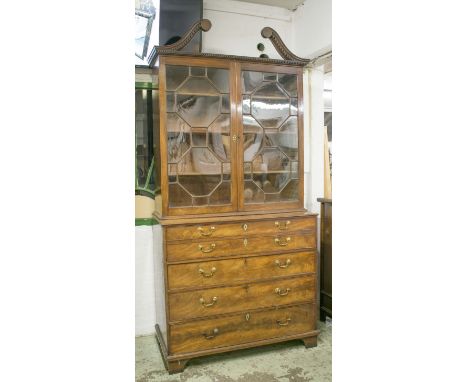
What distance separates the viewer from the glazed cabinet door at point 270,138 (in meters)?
2.51

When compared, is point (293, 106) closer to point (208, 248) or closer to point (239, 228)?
point (239, 228)

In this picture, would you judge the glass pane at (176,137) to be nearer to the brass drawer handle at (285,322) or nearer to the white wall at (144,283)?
the white wall at (144,283)

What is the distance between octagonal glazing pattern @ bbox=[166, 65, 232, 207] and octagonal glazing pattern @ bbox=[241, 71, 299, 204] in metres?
0.15

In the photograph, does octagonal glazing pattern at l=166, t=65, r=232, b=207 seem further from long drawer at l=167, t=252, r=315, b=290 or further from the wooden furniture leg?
the wooden furniture leg

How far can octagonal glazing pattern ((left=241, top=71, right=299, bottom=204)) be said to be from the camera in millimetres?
2525

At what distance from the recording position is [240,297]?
2398 mm

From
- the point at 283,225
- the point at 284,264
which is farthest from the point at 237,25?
the point at 284,264

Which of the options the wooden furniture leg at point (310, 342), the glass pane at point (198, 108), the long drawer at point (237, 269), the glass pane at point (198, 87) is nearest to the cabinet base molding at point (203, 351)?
the wooden furniture leg at point (310, 342)

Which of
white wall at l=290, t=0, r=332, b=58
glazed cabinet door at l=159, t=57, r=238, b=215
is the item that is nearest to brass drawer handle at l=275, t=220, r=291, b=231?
glazed cabinet door at l=159, t=57, r=238, b=215
